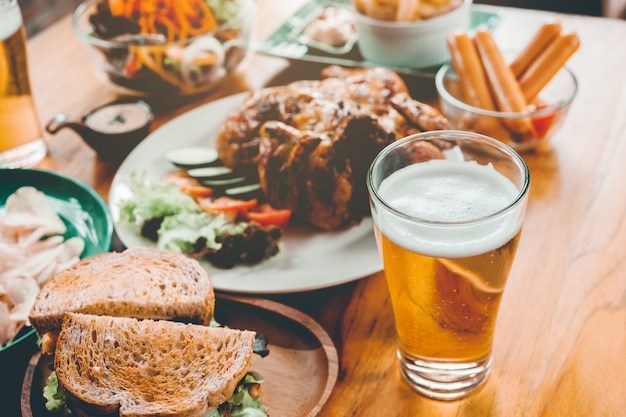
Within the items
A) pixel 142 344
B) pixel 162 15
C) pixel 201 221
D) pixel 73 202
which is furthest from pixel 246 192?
pixel 162 15

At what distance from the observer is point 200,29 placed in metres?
2.58

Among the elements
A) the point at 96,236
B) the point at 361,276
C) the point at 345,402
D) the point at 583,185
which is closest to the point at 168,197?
the point at 96,236

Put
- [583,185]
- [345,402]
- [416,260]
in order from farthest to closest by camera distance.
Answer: [583,185], [345,402], [416,260]

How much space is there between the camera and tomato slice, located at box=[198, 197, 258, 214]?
1887 millimetres

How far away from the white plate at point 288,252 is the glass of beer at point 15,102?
0.39 meters

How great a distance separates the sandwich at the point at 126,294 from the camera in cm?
140

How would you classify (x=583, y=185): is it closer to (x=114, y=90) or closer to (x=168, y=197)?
(x=168, y=197)

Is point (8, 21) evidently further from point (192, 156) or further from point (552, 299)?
point (552, 299)

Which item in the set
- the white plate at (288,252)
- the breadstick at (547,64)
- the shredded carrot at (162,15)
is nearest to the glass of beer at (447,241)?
the white plate at (288,252)

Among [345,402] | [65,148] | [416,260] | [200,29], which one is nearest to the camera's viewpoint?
[416,260]

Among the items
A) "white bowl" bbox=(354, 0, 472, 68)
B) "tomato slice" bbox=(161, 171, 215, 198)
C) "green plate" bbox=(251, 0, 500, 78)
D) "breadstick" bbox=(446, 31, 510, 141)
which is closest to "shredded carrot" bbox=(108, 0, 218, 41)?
"green plate" bbox=(251, 0, 500, 78)

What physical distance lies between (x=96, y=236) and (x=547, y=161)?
1314 millimetres

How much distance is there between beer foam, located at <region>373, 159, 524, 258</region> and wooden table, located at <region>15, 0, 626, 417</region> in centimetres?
37

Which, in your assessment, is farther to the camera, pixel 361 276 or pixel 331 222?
pixel 331 222
